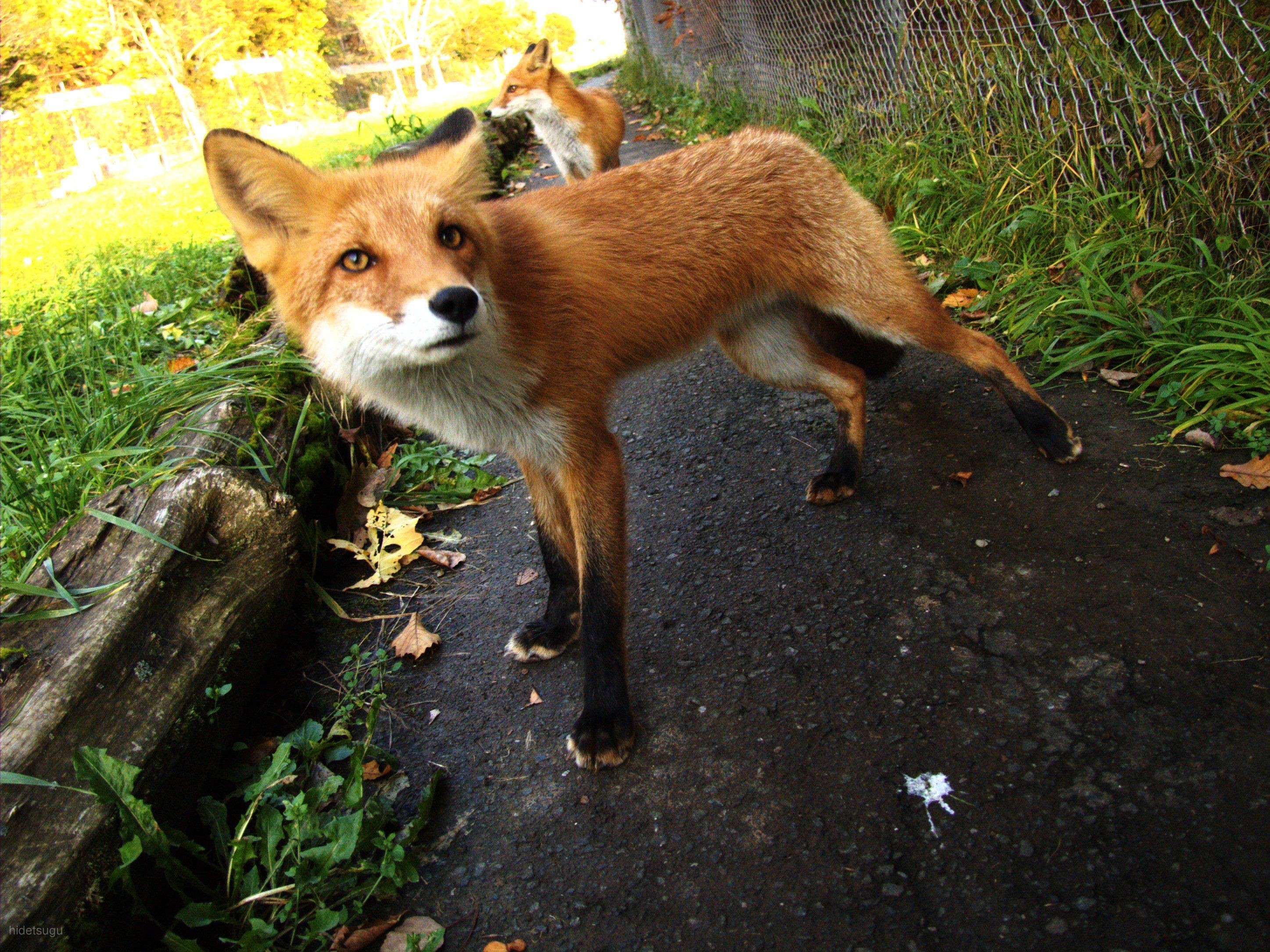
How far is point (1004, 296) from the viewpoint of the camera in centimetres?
395

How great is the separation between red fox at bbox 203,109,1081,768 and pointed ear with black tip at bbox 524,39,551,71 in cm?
545

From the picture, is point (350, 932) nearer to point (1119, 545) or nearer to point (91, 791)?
point (91, 791)

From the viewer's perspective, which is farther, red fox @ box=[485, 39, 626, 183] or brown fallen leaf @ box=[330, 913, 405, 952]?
→ red fox @ box=[485, 39, 626, 183]

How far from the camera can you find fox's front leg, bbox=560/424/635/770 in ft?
7.07

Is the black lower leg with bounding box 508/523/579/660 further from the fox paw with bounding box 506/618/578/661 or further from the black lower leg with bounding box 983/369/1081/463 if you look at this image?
the black lower leg with bounding box 983/369/1081/463

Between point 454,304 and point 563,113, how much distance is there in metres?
6.40

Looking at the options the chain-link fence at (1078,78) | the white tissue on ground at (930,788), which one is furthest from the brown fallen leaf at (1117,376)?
the white tissue on ground at (930,788)

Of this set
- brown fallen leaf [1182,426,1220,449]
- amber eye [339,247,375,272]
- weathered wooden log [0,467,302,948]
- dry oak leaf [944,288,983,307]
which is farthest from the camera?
dry oak leaf [944,288,983,307]

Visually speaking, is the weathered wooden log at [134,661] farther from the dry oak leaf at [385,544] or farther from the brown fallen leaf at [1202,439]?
the brown fallen leaf at [1202,439]

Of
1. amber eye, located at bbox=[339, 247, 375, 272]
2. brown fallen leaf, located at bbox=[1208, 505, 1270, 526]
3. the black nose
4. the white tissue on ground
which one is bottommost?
the white tissue on ground

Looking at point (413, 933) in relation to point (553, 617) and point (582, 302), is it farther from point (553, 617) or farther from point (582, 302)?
point (582, 302)

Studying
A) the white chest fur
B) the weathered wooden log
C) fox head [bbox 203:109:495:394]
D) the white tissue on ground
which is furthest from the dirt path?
the white chest fur

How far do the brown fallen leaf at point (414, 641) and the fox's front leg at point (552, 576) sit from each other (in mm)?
290

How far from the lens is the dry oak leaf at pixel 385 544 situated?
3141 mm
